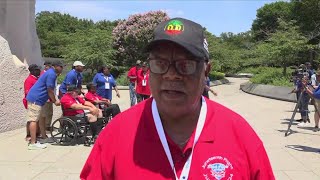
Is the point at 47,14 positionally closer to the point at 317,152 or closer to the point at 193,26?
the point at 317,152

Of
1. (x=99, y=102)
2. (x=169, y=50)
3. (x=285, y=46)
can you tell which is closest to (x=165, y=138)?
(x=169, y=50)

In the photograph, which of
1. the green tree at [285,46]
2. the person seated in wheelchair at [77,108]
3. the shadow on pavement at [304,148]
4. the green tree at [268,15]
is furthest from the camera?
the green tree at [268,15]

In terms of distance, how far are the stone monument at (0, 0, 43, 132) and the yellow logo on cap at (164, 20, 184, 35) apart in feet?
28.3

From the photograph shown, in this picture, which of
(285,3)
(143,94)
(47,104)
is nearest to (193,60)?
(47,104)

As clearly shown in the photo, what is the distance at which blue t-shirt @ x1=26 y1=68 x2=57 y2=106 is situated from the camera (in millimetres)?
8094

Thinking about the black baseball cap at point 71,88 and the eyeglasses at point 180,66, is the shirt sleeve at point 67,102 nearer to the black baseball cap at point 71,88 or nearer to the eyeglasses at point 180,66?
the black baseball cap at point 71,88

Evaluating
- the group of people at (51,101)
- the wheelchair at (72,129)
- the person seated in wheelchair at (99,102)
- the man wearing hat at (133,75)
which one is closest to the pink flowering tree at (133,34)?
the man wearing hat at (133,75)

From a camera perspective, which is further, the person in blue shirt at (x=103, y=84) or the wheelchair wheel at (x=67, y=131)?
the person in blue shirt at (x=103, y=84)

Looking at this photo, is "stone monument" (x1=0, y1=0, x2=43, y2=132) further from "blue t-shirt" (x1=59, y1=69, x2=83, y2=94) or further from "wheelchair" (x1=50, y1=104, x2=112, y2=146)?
"wheelchair" (x1=50, y1=104, x2=112, y2=146)

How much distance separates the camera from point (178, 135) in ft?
6.11

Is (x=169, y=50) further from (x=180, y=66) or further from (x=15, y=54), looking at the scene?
(x=15, y=54)

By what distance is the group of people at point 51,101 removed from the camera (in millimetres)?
8156

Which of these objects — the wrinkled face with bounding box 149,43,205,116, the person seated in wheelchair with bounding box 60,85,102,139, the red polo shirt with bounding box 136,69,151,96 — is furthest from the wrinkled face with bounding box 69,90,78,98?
the wrinkled face with bounding box 149,43,205,116

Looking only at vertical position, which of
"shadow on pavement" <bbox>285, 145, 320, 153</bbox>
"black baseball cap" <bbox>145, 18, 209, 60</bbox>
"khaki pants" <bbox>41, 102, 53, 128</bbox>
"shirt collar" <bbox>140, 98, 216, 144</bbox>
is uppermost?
"black baseball cap" <bbox>145, 18, 209, 60</bbox>
